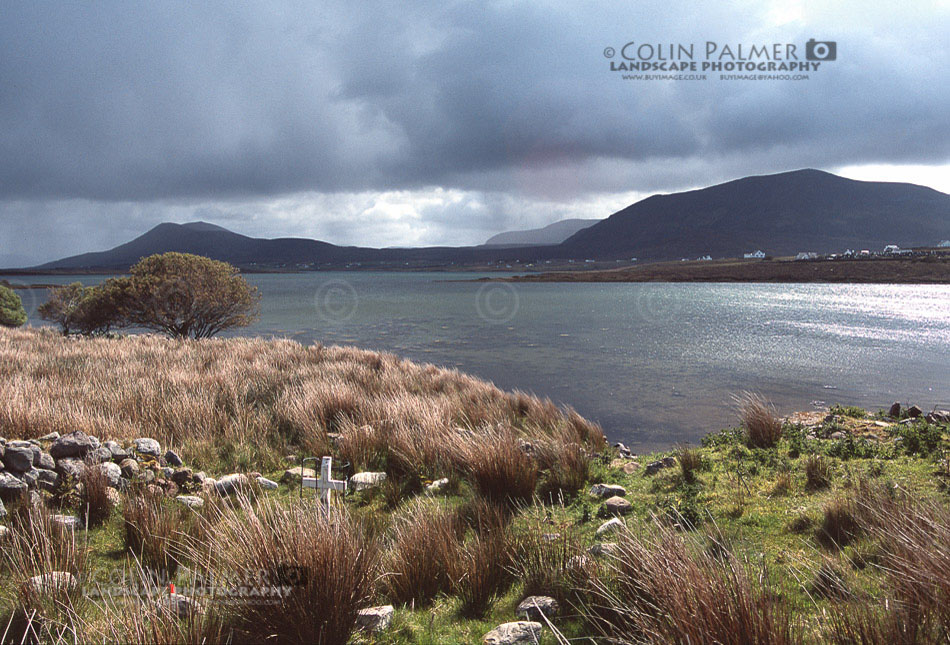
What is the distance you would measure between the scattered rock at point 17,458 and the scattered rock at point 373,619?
4089mm

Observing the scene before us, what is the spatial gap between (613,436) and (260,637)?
448 inches

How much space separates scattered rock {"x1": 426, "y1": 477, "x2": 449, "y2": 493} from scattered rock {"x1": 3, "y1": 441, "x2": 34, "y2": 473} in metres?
4.05

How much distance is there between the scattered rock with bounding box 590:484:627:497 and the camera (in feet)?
20.5

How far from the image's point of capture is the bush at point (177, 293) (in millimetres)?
26031

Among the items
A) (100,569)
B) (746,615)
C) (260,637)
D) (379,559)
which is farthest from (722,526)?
(100,569)

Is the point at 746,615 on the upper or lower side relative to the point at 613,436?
upper

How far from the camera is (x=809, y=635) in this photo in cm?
276

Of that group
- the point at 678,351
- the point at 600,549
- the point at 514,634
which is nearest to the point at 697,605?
the point at 514,634

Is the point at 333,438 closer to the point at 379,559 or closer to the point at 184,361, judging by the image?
the point at 379,559

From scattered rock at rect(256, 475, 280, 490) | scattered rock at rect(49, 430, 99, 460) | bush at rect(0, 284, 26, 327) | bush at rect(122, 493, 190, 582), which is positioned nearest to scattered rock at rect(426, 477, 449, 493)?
scattered rock at rect(256, 475, 280, 490)

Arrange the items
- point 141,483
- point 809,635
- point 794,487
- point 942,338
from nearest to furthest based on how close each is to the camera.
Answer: point 809,635 → point 141,483 → point 794,487 → point 942,338

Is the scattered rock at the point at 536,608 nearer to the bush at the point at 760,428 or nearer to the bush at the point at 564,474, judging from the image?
the bush at the point at 564,474

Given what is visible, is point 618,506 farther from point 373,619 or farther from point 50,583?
point 50,583

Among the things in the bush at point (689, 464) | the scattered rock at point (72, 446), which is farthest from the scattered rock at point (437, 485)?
the scattered rock at point (72, 446)
